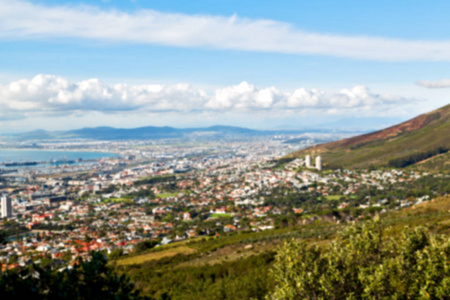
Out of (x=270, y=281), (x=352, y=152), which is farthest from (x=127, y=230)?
(x=352, y=152)

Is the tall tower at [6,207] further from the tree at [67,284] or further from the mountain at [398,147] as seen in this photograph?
the mountain at [398,147]

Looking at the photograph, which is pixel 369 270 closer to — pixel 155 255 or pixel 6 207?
pixel 155 255

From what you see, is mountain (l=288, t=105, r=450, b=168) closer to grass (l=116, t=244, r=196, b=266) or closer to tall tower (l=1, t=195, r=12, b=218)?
grass (l=116, t=244, r=196, b=266)

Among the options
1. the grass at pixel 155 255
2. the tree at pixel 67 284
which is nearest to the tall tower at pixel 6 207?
the grass at pixel 155 255

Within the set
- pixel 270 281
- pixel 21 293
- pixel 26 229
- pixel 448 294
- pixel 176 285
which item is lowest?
pixel 26 229

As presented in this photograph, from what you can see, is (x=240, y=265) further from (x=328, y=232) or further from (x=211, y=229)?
(x=211, y=229)
